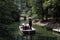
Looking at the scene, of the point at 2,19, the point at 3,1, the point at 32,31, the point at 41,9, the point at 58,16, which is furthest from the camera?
the point at 41,9

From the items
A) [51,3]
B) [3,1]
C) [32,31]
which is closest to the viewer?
[3,1]

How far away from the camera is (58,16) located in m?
36.1

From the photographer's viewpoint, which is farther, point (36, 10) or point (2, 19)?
point (36, 10)

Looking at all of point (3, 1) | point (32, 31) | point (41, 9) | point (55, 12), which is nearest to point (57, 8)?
point (55, 12)

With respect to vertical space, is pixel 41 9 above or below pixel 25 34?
above

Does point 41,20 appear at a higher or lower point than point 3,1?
lower

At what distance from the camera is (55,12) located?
34.9 m

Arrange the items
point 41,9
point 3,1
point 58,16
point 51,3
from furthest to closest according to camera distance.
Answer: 1. point 41,9
2. point 58,16
3. point 51,3
4. point 3,1

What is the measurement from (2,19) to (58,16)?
20.5 meters

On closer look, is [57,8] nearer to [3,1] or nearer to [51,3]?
[51,3]

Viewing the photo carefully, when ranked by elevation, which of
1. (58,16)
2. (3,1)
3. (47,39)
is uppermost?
(3,1)

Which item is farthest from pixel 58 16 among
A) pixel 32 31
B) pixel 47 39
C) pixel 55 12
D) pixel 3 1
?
pixel 3 1

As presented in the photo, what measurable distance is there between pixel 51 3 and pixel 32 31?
420 inches

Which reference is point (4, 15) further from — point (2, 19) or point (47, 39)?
point (47, 39)
